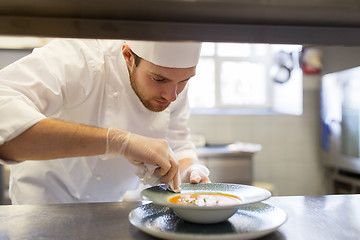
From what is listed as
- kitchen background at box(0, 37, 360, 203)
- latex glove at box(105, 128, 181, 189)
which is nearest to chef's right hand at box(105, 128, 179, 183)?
latex glove at box(105, 128, 181, 189)

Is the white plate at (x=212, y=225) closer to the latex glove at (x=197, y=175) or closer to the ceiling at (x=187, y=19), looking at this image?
the latex glove at (x=197, y=175)

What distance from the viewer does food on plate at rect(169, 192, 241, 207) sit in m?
0.89

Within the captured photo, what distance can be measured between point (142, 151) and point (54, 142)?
0.27 m

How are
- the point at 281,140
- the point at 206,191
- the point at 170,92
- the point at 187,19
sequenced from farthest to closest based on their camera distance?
the point at 281,140 → the point at 170,92 → the point at 206,191 → the point at 187,19

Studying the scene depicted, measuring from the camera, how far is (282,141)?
4.14 m

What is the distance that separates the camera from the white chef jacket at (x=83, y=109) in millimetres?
1203

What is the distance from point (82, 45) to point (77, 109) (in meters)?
0.27

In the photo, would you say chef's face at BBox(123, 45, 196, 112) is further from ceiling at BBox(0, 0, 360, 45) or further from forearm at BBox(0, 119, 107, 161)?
ceiling at BBox(0, 0, 360, 45)

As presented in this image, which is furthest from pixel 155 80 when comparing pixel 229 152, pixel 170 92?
pixel 229 152

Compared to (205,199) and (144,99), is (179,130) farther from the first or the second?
(205,199)

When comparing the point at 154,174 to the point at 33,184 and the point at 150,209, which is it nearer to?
the point at 150,209

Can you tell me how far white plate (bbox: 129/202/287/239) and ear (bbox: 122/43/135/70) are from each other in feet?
2.16

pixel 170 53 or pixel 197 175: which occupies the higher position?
pixel 170 53

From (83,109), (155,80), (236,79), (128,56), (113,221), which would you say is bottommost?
(113,221)
